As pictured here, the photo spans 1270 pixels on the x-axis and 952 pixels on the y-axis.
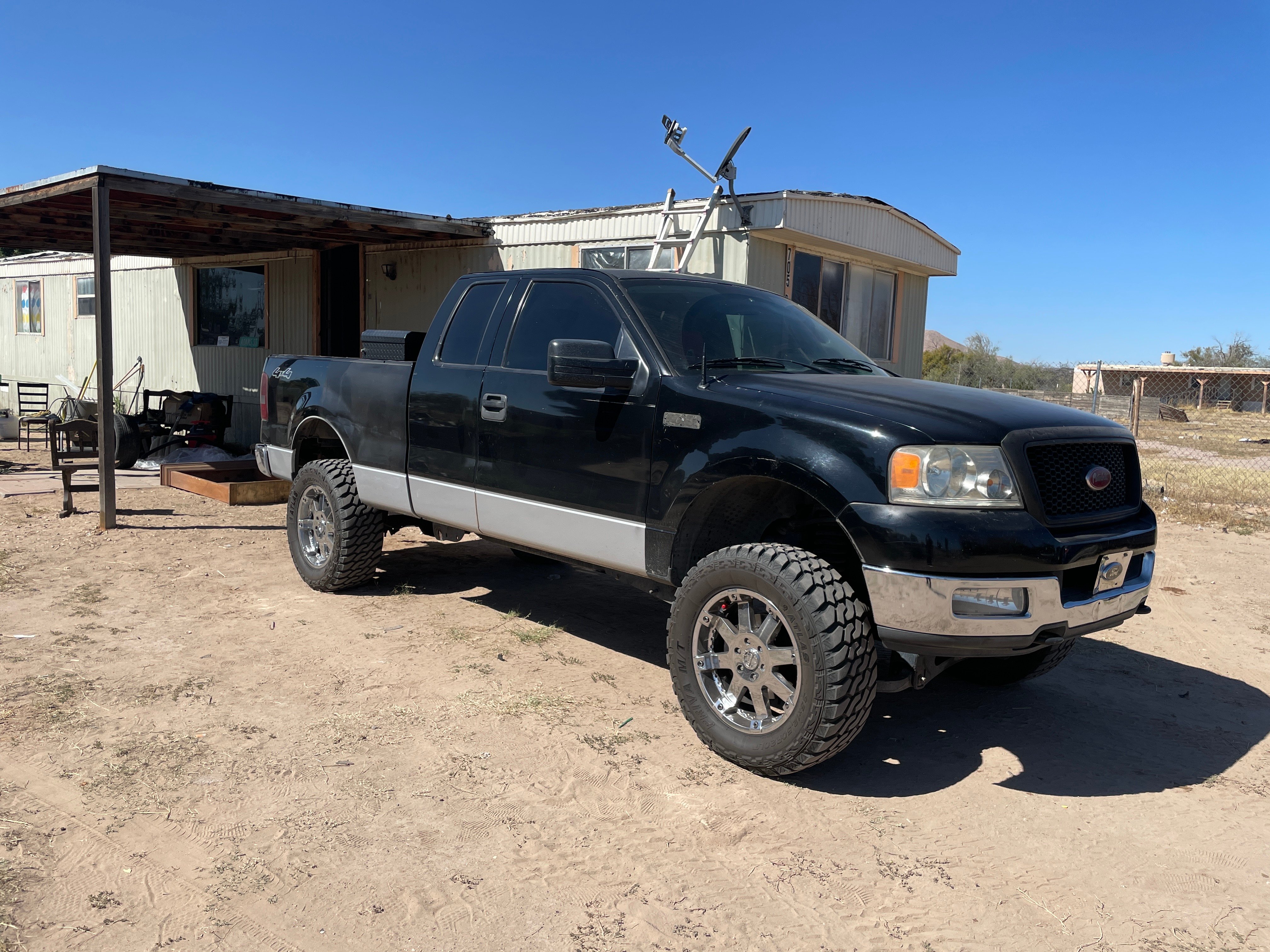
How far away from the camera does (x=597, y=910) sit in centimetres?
280

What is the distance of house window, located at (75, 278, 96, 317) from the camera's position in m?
17.1

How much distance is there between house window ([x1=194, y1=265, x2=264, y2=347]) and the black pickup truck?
33.2ft

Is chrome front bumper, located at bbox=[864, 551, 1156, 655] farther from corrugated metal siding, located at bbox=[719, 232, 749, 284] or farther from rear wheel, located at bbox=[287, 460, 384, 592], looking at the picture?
corrugated metal siding, located at bbox=[719, 232, 749, 284]

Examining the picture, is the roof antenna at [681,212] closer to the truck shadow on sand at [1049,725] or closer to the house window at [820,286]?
the house window at [820,286]

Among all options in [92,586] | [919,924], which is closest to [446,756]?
[919,924]

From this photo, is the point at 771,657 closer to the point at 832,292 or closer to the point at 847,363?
the point at 847,363

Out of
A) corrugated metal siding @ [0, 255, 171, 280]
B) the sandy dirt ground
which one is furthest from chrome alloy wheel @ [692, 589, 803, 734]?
corrugated metal siding @ [0, 255, 171, 280]

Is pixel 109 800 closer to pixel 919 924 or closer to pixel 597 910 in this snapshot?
pixel 597 910

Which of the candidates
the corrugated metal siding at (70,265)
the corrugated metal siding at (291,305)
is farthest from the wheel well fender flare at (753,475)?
the corrugated metal siding at (70,265)

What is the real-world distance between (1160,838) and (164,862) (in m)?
3.38

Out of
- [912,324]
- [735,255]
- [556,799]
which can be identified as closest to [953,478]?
[556,799]

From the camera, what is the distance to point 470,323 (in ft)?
17.5

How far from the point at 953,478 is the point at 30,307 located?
808 inches

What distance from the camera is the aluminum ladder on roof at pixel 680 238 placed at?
9422 millimetres
